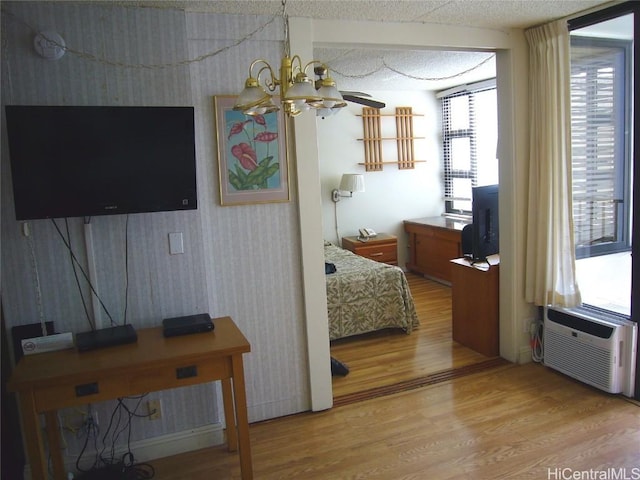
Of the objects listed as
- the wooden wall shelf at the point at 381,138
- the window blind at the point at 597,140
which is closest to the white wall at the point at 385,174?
the wooden wall shelf at the point at 381,138

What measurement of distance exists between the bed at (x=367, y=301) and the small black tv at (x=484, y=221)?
2.56 ft

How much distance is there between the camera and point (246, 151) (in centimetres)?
293

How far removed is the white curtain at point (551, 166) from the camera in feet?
11.0

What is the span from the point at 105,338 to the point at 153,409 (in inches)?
24.6

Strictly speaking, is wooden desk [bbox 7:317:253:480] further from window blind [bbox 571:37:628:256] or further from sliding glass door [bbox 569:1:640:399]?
window blind [bbox 571:37:628:256]

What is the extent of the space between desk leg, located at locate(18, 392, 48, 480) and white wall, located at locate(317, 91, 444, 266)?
185 inches

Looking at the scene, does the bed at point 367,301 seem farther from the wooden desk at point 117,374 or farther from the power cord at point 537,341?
the wooden desk at point 117,374

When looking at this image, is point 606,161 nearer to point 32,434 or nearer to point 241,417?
point 241,417

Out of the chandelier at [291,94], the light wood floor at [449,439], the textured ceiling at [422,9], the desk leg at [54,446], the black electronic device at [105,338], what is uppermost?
the textured ceiling at [422,9]

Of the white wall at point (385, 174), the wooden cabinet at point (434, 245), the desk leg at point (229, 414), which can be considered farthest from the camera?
the white wall at point (385, 174)

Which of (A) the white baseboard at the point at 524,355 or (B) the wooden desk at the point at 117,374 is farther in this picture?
(A) the white baseboard at the point at 524,355

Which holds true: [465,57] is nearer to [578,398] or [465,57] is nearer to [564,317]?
[564,317]

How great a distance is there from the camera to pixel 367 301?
4488mm

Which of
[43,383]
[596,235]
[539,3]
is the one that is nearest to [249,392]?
[43,383]
